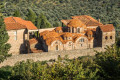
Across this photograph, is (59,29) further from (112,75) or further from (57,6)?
(57,6)

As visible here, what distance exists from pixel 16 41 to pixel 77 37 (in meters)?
9.72

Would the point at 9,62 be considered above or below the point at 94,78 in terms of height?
below

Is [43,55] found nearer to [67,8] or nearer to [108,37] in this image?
[108,37]

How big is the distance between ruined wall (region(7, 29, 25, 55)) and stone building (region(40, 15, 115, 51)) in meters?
3.32

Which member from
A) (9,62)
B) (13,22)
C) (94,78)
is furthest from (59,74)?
(13,22)

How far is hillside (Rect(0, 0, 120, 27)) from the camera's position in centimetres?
6108

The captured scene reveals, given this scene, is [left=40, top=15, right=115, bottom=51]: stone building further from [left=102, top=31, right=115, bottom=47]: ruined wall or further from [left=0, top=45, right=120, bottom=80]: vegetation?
[left=0, top=45, right=120, bottom=80]: vegetation

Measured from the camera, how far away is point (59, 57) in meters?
24.0

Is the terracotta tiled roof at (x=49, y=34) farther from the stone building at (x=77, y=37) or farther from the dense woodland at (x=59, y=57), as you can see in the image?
the dense woodland at (x=59, y=57)

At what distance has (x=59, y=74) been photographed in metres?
18.4

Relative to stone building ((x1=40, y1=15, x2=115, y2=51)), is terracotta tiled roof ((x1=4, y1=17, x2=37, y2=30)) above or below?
above

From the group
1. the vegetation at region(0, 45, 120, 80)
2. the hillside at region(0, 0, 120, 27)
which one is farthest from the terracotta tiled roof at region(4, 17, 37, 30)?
the hillside at region(0, 0, 120, 27)

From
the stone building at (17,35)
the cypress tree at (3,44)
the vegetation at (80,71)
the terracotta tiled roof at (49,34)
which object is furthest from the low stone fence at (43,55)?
the vegetation at (80,71)

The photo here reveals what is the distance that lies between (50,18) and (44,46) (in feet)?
73.2
